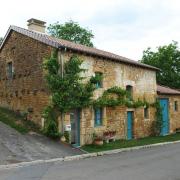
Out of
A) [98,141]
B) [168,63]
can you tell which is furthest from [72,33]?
[98,141]

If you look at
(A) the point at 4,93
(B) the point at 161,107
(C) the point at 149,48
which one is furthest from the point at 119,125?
(C) the point at 149,48

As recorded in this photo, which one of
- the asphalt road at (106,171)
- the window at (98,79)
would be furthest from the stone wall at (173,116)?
the asphalt road at (106,171)

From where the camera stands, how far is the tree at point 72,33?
48.2 m

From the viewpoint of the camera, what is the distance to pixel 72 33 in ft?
159

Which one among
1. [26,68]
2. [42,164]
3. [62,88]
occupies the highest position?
[26,68]

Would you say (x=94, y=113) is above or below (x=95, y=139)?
above

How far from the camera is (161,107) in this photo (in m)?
27.8

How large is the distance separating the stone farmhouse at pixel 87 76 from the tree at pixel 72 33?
22602 millimetres

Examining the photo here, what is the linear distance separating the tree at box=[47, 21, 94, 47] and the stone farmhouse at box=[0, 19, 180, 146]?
22.6 m

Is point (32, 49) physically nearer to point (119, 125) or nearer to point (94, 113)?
point (94, 113)

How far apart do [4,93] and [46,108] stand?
6097mm

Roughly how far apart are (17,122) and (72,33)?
96.6ft

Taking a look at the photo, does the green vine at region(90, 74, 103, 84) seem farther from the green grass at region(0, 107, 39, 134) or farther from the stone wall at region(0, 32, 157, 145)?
the green grass at region(0, 107, 39, 134)

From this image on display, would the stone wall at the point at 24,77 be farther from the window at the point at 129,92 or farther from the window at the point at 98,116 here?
the window at the point at 129,92
